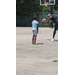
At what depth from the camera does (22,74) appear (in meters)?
4.43
